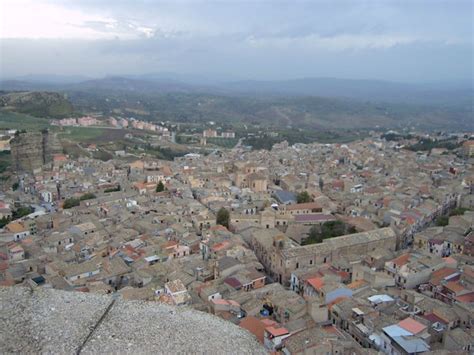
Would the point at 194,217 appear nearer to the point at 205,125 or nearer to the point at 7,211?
the point at 7,211

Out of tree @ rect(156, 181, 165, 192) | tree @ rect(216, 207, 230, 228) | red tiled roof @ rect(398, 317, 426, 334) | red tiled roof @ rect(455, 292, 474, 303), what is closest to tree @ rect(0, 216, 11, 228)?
tree @ rect(156, 181, 165, 192)

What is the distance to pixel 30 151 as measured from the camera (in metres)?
36.0

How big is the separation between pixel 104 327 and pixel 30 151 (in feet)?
115

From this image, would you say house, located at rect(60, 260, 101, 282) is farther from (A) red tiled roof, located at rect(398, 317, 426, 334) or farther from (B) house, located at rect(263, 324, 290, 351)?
(A) red tiled roof, located at rect(398, 317, 426, 334)

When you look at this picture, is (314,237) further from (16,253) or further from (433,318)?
(16,253)

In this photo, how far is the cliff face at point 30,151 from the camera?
3549 cm

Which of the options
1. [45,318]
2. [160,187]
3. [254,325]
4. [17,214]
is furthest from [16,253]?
[45,318]

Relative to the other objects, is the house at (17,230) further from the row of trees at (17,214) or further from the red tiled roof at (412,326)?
the red tiled roof at (412,326)

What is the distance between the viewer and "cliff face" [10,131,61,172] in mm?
35491

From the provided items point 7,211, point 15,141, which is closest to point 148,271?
point 7,211

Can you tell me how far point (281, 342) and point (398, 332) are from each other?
2605mm

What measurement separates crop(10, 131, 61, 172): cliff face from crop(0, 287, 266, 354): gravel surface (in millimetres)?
33100

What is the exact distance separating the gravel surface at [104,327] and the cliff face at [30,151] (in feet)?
109

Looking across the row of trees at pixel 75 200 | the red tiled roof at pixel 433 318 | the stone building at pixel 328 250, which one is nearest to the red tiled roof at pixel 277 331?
the red tiled roof at pixel 433 318
